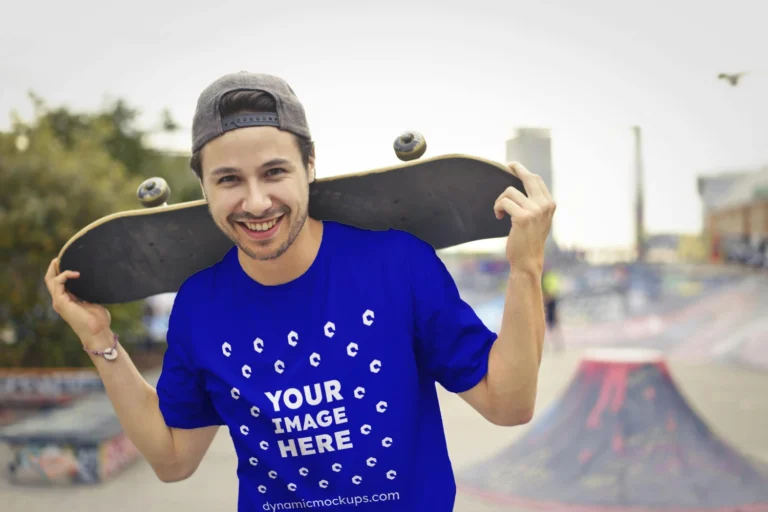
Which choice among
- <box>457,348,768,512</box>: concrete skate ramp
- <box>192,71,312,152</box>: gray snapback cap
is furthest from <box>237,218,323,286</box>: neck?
<box>457,348,768,512</box>: concrete skate ramp

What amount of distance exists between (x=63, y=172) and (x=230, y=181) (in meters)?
9.27

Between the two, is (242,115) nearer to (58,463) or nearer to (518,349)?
(518,349)

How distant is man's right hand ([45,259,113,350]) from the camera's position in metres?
1.66

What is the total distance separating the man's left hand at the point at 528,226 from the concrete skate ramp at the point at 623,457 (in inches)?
181

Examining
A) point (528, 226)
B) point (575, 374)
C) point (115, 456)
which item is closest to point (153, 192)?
point (528, 226)

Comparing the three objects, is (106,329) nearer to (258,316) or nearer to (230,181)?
(258,316)

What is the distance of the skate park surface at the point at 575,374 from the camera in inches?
249

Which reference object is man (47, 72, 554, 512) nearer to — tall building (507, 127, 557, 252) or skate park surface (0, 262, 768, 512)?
tall building (507, 127, 557, 252)

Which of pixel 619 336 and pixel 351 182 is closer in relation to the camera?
pixel 351 182

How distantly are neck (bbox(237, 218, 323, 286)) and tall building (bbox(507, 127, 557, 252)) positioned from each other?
56 centimetres

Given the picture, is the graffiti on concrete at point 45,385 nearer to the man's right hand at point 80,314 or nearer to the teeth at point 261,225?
the man's right hand at point 80,314

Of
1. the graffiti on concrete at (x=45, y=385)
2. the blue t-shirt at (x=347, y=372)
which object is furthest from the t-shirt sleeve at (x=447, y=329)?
the graffiti on concrete at (x=45, y=385)

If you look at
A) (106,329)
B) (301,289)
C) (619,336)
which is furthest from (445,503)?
(619,336)

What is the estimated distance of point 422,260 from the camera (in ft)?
4.74
